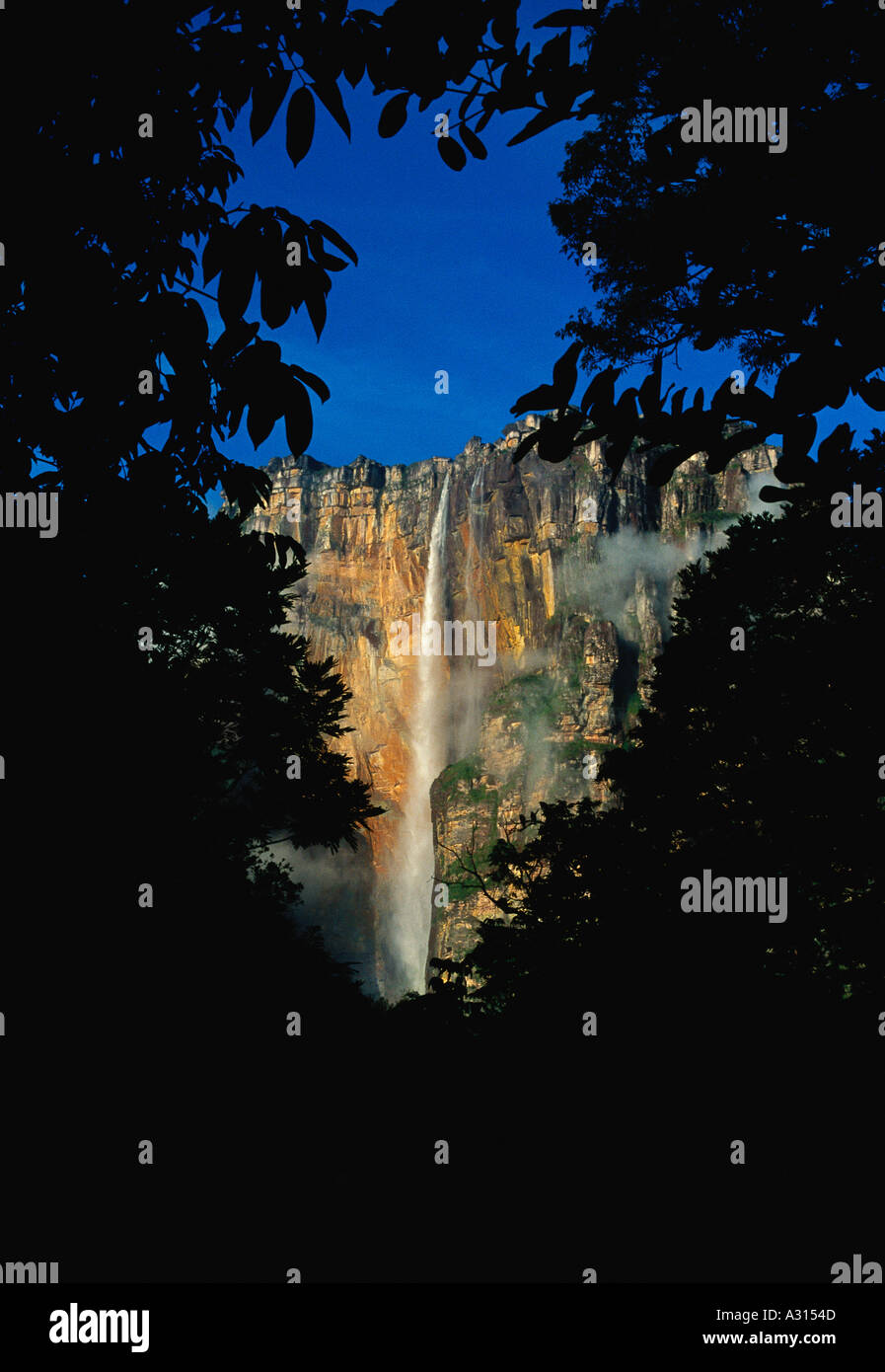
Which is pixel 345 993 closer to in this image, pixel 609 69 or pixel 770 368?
pixel 770 368

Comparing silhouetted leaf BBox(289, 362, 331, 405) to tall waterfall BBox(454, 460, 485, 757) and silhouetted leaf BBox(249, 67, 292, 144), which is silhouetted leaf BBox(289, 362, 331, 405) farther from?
tall waterfall BBox(454, 460, 485, 757)

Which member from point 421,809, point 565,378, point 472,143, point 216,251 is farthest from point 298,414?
point 421,809

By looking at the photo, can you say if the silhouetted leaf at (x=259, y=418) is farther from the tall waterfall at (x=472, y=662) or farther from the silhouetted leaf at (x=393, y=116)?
the tall waterfall at (x=472, y=662)

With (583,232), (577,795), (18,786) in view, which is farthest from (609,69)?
(577,795)

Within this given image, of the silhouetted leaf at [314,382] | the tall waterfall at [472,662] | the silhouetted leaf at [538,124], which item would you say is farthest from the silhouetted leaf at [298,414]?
the tall waterfall at [472,662]

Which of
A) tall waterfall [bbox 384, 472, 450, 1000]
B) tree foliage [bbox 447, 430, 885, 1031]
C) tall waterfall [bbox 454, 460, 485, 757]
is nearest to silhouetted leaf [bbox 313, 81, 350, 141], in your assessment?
tree foliage [bbox 447, 430, 885, 1031]
